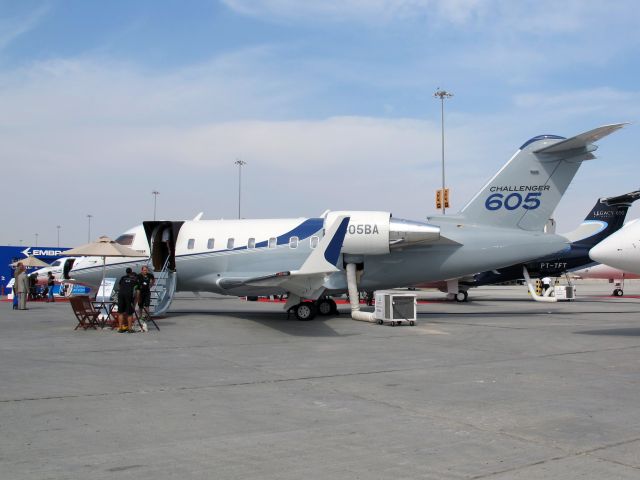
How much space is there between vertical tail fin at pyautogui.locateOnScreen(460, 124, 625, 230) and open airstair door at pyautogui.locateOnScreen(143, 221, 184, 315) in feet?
35.3

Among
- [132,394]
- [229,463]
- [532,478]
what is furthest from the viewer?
[132,394]

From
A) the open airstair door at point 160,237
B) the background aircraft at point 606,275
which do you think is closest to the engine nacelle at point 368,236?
the open airstair door at point 160,237

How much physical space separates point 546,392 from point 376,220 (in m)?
12.3

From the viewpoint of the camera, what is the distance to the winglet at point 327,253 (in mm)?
16031

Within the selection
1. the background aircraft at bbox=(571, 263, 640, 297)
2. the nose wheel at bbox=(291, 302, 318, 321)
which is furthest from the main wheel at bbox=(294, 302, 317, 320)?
the background aircraft at bbox=(571, 263, 640, 297)

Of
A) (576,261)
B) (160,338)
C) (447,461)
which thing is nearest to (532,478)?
(447,461)

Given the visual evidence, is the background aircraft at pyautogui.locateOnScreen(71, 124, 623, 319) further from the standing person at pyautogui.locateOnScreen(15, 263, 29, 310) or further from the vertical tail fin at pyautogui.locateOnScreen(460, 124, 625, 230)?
the standing person at pyautogui.locateOnScreen(15, 263, 29, 310)

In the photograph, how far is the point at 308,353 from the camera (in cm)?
1266

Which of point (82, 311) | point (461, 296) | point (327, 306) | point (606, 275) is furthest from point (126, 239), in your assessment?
point (606, 275)

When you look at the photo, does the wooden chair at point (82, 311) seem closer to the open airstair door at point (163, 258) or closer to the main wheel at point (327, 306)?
the open airstair door at point (163, 258)

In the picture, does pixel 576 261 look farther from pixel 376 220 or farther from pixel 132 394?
pixel 132 394

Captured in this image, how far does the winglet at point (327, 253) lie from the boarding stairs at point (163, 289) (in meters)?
6.65

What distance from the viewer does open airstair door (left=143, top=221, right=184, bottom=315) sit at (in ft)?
68.8

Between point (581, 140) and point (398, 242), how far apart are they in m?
6.68
